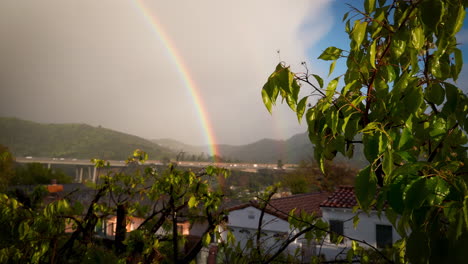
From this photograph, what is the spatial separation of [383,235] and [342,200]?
2.33 metres

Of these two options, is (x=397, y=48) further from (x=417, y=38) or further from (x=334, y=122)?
(x=334, y=122)

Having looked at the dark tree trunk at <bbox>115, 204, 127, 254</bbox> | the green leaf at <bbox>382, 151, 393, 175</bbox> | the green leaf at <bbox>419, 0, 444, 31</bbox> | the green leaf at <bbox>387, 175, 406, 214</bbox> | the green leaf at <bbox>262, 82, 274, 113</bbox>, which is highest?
the green leaf at <bbox>419, 0, 444, 31</bbox>

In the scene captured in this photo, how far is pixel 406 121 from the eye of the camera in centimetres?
103

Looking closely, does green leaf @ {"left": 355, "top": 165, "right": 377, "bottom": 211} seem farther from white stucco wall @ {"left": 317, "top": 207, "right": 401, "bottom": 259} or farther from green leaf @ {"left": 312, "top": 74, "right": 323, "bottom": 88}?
white stucco wall @ {"left": 317, "top": 207, "right": 401, "bottom": 259}

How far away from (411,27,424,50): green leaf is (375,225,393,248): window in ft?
52.4

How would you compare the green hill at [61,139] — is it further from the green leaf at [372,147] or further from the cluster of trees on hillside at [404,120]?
the green leaf at [372,147]

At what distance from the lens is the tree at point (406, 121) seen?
2.68 feet

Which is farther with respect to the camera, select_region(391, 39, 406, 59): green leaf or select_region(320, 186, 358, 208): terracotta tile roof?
select_region(320, 186, 358, 208): terracotta tile roof

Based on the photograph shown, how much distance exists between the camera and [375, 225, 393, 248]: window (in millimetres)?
14938

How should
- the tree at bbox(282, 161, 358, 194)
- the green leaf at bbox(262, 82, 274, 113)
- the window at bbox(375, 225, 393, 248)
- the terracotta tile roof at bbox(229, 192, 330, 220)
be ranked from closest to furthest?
the green leaf at bbox(262, 82, 274, 113) < the window at bbox(375, 225, 393, 248) < the terracotta tile roof at bbox(229, 192, 330, 220) < the tree at bbox(282, 161, 358, 194)

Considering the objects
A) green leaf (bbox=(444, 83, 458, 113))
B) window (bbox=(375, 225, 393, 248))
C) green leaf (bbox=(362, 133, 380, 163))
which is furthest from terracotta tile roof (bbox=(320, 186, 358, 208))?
green leaf (bbox=(362, 133, 380, 163))

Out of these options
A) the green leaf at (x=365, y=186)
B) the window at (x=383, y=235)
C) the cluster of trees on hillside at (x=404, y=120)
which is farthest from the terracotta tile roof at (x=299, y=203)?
the green leaf at (x=365, y=186)

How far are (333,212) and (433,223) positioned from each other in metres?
15.9

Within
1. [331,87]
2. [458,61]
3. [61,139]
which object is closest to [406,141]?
[331,87]
